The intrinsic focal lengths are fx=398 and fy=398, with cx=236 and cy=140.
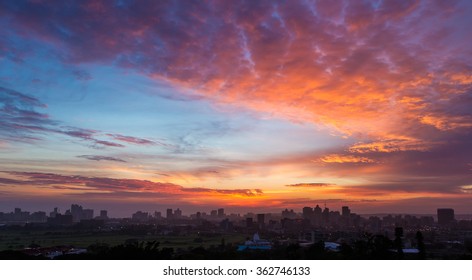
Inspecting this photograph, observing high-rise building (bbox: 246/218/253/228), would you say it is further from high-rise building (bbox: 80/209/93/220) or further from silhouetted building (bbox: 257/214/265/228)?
high-rise building (bbox: 80/209/93/220)

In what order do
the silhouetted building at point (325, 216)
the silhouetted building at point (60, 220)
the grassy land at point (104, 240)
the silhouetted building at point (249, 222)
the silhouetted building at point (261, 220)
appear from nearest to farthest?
the grassy land at point (104, 240)
the silhouetted building at point (261, 220)
the silhouetted building at point (249, 222)
the silhouetted building at point (325, 216)
the silhouetted building at point (60, 220)

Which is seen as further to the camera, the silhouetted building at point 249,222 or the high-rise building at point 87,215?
the high-rise building at point 87,215

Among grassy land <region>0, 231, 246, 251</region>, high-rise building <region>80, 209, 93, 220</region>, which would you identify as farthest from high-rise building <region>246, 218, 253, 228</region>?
high-rise building <region>80, 209, 93, 220</region>

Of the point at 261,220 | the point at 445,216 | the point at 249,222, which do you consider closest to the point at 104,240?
the point at 261,220

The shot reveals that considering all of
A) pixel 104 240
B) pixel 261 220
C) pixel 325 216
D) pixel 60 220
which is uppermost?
pixel 261 220

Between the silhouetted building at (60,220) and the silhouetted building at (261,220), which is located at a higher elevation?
the silhouetted building at (261,220)

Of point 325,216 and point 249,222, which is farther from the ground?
point 325,216

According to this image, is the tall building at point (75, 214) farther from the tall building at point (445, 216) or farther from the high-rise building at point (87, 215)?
the tall building at point (445, 216)

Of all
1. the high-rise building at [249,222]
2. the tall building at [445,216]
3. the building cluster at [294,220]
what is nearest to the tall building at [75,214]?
the building cluster at [294,220]

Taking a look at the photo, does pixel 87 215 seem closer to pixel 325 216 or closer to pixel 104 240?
pixel 104 240

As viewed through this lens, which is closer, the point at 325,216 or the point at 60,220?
the point at 325,216
